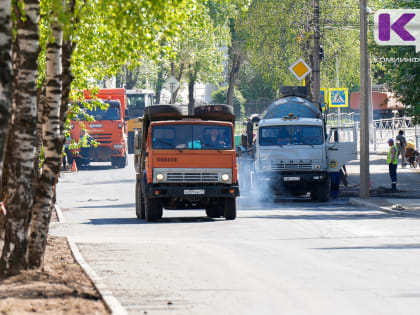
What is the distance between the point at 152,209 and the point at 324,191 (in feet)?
27.5

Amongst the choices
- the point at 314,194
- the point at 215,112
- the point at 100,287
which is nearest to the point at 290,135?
the point at 314,194

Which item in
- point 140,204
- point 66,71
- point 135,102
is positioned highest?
point 135,102

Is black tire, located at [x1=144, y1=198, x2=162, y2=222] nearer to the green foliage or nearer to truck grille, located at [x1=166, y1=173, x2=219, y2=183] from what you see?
truck grille, located at [x1=166, y1=173, x2=219, y2=183]

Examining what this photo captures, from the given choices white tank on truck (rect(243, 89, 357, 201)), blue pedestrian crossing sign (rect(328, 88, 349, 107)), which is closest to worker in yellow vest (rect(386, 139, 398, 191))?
white tank on truck (rect(243, 89, 357, 201))

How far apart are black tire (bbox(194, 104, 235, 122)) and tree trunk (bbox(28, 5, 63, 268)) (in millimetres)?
10873

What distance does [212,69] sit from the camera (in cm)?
7500

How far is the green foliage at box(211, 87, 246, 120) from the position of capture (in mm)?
94312

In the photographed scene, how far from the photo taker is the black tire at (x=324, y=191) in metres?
29.1

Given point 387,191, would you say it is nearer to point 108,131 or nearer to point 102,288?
point 108,131

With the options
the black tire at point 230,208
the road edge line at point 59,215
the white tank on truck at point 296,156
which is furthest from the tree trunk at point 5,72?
the white tank on truck at point 296,156

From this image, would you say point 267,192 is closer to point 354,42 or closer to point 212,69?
point 354,42

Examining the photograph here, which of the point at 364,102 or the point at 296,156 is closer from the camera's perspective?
the point at 364,102

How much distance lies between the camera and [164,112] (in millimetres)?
22797

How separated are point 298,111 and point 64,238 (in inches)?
646
